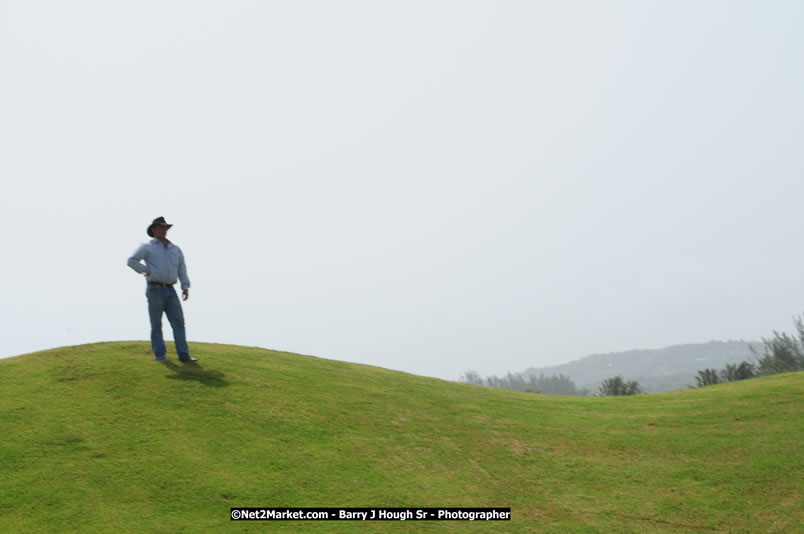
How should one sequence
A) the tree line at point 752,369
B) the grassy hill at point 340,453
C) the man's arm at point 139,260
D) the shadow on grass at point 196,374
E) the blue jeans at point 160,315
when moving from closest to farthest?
the grassy hill at point 340,453 < the man's arm at point 139,260 < the shadow on grass at point 196,374 < the blue jeans at point 160,315 < the tree line at point 752,369

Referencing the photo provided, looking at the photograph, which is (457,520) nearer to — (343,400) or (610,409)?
(343,400)

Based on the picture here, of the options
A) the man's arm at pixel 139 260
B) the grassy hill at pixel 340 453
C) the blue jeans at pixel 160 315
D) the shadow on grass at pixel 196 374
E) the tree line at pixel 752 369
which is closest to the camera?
the grassy hill at pixel 340 453

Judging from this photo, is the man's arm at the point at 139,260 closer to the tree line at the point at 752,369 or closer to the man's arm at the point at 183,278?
the man's arm at the point at 183,278

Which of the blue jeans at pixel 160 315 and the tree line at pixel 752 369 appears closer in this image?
the blue jeans at pixel 160 315

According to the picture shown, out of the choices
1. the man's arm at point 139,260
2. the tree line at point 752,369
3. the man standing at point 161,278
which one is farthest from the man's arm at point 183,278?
the tree line at point 752,369

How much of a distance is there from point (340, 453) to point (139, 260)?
Result: 6.61m

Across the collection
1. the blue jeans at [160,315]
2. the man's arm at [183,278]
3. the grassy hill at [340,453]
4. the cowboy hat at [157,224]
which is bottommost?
the grassy hill at [340,453]

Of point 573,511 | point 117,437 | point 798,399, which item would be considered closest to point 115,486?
point 117,437

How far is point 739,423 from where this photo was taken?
45.3ft

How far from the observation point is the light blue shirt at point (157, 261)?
13195 millimetres

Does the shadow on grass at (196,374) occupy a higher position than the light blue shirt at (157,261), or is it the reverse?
the light blue shirt at (157,261)

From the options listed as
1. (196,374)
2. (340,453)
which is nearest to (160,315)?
(196,374)

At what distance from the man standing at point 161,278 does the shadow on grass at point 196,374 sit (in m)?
0.40

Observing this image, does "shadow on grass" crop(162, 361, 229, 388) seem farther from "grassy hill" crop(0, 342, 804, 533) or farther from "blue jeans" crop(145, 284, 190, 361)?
"blue jeans" crop(145, 284, 190, 361)
